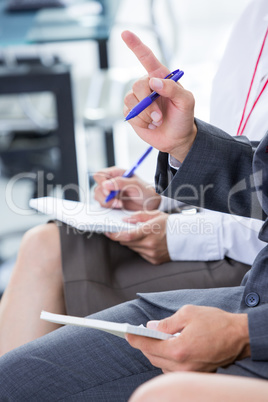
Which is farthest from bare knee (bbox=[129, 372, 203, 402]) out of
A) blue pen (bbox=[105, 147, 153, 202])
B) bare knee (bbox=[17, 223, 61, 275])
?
blue pen (bbox=[105, 147, 153, 202])

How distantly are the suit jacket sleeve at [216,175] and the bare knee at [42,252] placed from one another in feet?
1.05

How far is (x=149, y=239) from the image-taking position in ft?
3.86

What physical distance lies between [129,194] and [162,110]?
1.39ft

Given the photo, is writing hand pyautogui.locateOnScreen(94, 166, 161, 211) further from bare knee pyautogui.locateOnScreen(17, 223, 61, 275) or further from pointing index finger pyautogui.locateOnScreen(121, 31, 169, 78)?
pointing index finger pyautogui.locateOnScreen(121, 31, 169, 78)

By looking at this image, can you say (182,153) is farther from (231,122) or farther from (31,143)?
(31,143)

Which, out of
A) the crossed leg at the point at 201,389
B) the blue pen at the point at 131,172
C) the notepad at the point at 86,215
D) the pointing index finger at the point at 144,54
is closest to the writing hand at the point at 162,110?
the pointing index finger at the point at 144,54

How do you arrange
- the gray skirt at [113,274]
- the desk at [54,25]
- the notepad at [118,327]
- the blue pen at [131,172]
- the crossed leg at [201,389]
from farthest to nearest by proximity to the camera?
the desk at [54,25]
the blue pen at [131,172]
the gray skirt at [113,274]
the notepad at [118,327]
the crossed leg at [201,389]

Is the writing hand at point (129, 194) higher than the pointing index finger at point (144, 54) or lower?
lower

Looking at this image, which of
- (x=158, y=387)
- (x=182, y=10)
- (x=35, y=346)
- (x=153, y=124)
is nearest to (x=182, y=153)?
(x=153, y=124)

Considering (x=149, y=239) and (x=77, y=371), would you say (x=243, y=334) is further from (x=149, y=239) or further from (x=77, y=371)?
(x=149, y=239)

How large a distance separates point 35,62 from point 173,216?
2.13 m

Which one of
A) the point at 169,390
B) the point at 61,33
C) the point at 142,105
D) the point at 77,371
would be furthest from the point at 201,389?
the point at 61,33

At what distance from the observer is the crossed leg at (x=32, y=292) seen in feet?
3.82

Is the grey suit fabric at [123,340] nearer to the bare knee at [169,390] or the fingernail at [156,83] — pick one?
the fingernail at [156,83]
